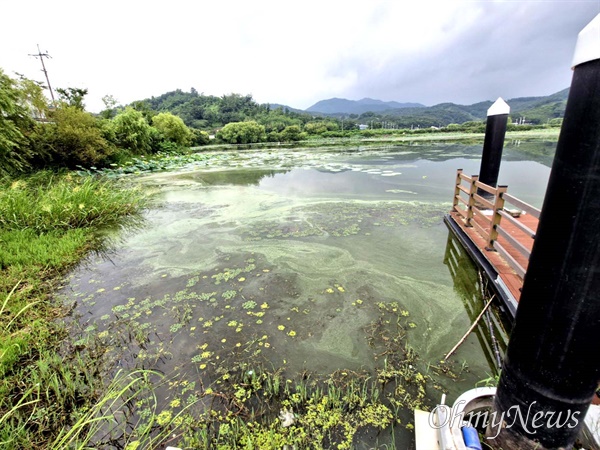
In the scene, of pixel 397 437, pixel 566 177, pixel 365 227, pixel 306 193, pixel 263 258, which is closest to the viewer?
pixel 566 177

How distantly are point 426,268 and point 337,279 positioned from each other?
1.15 meters

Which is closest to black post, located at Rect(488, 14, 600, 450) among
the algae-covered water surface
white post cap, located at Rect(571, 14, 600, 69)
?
white post cap, located at Rect(571, 14, 600, 69)

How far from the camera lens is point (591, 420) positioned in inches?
50.7

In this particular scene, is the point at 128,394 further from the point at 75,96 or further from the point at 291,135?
the point at 291,135

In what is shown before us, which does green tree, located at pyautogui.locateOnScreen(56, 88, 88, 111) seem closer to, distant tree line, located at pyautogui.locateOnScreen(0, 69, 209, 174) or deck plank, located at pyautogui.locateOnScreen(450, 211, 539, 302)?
distant tree line, located at pyautogui.locateOnScreen(0, 69, 209, 174)

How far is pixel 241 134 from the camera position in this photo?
3247 centimetres

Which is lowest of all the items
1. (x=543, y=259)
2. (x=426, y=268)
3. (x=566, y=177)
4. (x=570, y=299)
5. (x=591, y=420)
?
(x=426, y=268)

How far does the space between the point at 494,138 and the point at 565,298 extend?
13.2ft

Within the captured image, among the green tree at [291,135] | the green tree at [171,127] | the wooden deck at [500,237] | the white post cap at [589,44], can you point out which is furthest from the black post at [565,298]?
the green tree at [291,135]

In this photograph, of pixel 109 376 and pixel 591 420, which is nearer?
pixel 591 420

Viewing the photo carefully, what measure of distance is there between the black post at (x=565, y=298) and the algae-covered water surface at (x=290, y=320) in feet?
2.31

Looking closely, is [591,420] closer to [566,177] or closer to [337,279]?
[566,177]

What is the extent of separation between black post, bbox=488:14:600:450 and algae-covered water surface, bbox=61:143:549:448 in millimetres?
704

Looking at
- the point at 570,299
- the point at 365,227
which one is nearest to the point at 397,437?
the point at 570,299
